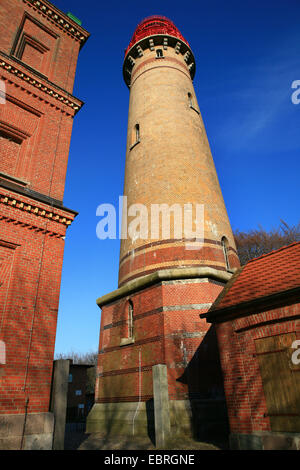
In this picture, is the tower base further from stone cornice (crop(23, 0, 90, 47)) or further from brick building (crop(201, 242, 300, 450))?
stone cornice (crop(23, 0, 90, 47))

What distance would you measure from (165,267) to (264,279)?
440cm

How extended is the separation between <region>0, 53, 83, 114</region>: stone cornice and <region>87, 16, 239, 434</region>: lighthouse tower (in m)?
4.84

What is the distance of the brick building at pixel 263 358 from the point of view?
21.2ft

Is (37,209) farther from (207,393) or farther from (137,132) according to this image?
(137,132)

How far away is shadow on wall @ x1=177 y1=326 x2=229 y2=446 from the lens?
849 cm

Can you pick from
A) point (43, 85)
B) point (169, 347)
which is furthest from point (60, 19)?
point (169, 347)

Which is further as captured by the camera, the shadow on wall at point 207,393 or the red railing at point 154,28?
the red railing at point 154,28

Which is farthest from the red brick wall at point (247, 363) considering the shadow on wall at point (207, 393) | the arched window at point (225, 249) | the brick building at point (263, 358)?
the arched window at point (225, 249)

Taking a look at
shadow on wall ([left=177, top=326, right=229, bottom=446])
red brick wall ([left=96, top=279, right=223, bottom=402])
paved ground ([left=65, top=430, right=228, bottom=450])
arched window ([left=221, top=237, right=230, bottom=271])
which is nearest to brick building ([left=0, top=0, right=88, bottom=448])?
paved ground ([left=65, top=430, right=228, bottom=450])

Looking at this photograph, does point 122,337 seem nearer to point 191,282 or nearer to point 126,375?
Answer: point 126,375

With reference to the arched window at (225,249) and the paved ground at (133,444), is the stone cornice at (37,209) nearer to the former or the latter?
the paved ground at (133,444)

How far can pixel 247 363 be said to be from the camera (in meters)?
7.30

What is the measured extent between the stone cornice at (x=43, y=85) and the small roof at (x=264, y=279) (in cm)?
842
